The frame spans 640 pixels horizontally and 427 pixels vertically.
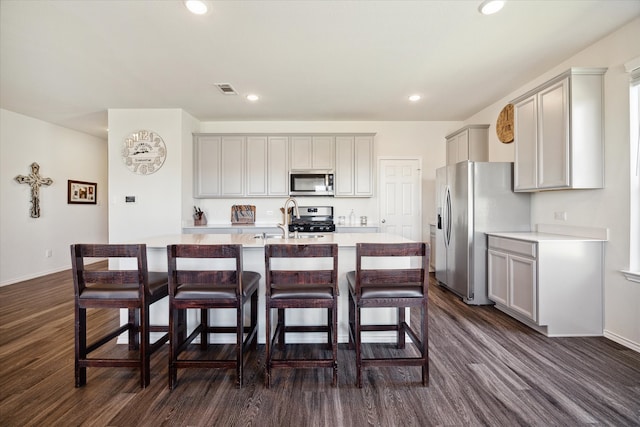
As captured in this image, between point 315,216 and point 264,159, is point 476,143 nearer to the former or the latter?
point 315,216

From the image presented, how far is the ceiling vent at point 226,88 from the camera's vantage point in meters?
3.43

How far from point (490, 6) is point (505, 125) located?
221 centimetres

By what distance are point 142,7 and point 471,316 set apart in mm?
4142

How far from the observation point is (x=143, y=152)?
4.24 metres

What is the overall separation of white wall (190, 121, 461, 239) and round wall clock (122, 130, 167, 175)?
913mm

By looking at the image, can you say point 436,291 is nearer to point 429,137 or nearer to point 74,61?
point 429,137

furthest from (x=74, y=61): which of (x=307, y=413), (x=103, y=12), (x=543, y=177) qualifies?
(x=543, y=177)

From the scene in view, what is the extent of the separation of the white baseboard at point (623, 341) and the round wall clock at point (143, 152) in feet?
18.5

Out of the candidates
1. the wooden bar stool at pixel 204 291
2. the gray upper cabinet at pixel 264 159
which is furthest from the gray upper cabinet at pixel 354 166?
the wooden bar stool at pixel 204 291

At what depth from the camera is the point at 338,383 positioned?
1867 millimetres

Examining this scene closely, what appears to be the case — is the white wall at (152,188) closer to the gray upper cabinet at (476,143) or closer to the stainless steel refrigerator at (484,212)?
the stainless steel refrigerator at (484,212)

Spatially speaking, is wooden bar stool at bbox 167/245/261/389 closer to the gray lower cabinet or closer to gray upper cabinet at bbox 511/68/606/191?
the gray lower cabinet

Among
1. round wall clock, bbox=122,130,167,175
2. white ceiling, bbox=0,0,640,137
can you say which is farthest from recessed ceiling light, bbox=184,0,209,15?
round wall clock, bbox=122,130,167,175

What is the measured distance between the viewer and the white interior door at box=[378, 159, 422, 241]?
4.96 metres
